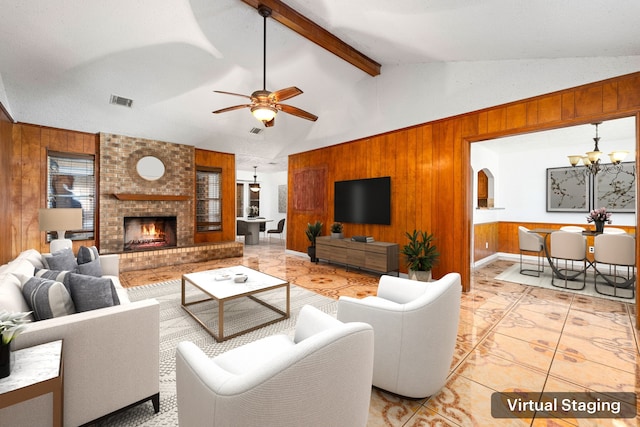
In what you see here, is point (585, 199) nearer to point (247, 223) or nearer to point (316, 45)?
point (316, 45)

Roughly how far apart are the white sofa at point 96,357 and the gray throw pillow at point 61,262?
1.01 m

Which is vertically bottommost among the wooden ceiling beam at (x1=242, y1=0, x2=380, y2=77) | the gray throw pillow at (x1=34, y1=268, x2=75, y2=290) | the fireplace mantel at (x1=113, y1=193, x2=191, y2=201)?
the gray throw pillow at (x1=34, y1=268, x2=75, y2=290)

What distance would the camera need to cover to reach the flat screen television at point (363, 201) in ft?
16.9

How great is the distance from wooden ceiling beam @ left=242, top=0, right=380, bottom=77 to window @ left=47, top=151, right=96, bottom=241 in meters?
4.55

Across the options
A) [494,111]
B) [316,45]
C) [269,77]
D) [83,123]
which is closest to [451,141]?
[494,111]

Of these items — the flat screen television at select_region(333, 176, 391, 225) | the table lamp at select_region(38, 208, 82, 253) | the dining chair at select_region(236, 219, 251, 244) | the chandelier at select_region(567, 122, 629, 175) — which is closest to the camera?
the table lamp at select_region(38, 208, 82, 253)

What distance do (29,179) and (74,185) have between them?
0.59 m

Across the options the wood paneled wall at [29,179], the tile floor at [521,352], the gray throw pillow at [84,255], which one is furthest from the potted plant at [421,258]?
the wood paneled wall at [29,179]

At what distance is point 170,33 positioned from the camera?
3385 mm

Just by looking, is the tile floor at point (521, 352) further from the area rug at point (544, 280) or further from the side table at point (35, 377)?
the side table at point (35, 377)

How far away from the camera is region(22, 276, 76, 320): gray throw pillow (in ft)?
5.27

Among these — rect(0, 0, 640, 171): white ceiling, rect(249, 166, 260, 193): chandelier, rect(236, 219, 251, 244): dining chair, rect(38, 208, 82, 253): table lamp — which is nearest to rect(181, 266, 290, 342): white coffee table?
rect(38, 208, 82, 253): table lamp

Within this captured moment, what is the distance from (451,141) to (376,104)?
1.55 meters

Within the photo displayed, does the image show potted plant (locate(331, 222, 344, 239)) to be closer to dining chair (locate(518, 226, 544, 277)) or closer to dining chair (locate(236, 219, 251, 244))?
dining chair (locate(518, 226, 544, 277))
